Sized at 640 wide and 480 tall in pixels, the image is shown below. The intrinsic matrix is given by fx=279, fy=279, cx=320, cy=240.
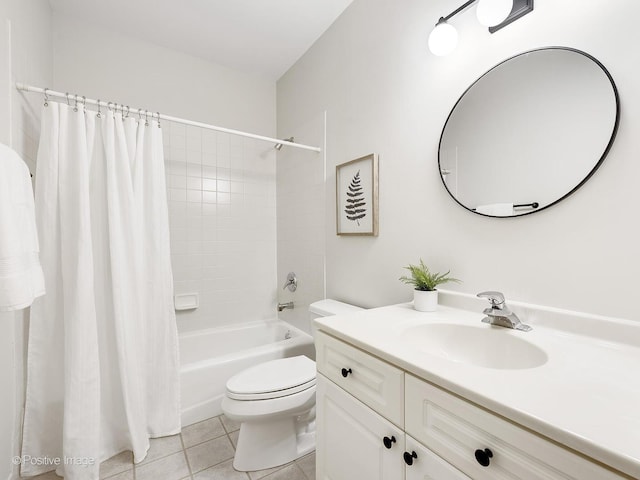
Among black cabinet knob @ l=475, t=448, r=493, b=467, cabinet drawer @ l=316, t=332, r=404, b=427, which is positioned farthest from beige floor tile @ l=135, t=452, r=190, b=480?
black cabinet knob @ l=475, t=448, r=493, b=467

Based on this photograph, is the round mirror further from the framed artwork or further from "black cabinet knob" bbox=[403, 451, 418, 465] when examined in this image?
"black cabinet knob" bbox=[403, 451, 418, 465]

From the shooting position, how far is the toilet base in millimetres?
1304

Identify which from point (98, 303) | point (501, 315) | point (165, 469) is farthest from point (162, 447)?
point (501, 315)

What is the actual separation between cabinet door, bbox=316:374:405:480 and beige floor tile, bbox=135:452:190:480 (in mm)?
730

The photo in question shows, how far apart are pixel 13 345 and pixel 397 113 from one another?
6.56 ft

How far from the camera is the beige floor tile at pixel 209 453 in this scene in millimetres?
1340

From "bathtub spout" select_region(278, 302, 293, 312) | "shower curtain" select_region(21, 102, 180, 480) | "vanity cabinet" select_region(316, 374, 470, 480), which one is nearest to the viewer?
"vanity cabinet" select_region(316, 374, 470, 480)

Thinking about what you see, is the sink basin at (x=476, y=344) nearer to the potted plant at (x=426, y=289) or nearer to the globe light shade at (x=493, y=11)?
the potted plant at (x=426, y=289)

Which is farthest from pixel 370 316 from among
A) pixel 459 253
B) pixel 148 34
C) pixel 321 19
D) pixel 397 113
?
pixel 148 34

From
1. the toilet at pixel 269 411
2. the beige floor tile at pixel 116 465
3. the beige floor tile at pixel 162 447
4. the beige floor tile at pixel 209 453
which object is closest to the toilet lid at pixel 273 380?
the toilet at pixel 269 411

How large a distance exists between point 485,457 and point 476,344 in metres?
0.46

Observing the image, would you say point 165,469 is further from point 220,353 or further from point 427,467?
point 427,467

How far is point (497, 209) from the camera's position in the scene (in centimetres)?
103

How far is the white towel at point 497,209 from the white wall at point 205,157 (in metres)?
1.84
